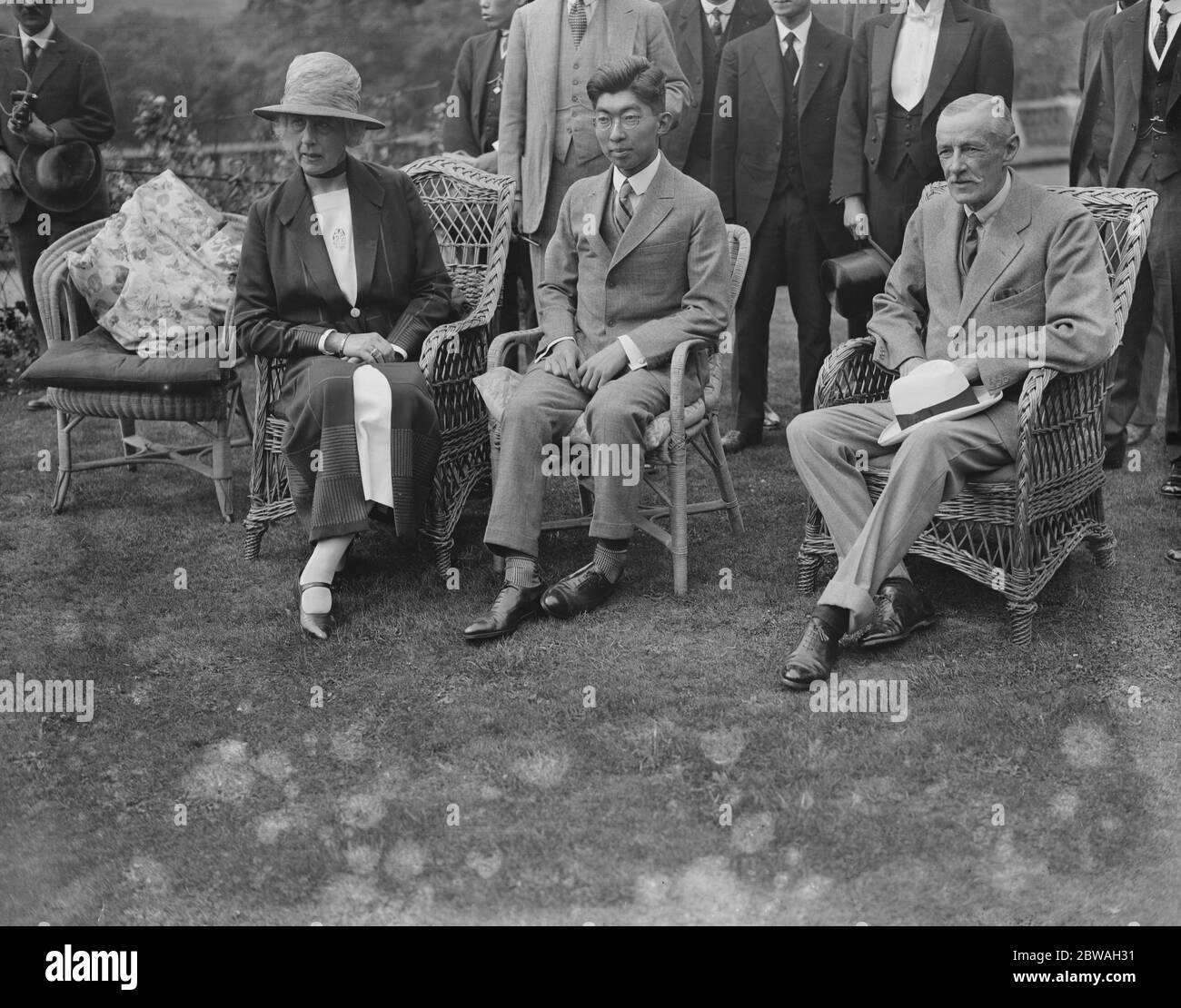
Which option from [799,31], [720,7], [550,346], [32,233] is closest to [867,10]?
[720,7]

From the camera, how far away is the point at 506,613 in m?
4.36

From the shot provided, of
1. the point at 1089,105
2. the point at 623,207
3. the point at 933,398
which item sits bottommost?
the point at 933,398

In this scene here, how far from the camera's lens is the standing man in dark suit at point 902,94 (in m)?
5.54

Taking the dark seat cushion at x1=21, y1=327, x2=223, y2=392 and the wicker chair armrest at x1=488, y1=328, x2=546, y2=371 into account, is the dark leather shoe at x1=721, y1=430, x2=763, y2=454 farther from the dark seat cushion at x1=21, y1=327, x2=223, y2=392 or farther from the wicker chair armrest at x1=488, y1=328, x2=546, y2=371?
the dark seat cushion at x1=21, y1=327, x2=223, y2=392

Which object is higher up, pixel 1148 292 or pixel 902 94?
pixel 902 94

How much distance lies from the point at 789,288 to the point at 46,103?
3.99 meters

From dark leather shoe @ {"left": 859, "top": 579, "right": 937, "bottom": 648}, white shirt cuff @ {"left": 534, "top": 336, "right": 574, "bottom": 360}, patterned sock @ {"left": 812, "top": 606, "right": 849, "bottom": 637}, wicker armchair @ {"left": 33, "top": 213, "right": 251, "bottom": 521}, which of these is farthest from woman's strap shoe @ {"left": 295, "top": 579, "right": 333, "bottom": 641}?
dark leather shoe @ {"left": 859, "top": 579, "right": 937, "bottom": 648}

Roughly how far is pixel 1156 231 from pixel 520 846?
3980mm

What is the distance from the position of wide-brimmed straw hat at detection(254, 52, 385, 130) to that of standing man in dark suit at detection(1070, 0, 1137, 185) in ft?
10.7

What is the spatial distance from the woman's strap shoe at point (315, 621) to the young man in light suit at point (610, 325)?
49 cm

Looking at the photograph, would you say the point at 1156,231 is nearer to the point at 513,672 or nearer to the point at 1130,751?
the point at 1130,751

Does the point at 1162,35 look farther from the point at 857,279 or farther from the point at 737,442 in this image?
the point at 737,442
